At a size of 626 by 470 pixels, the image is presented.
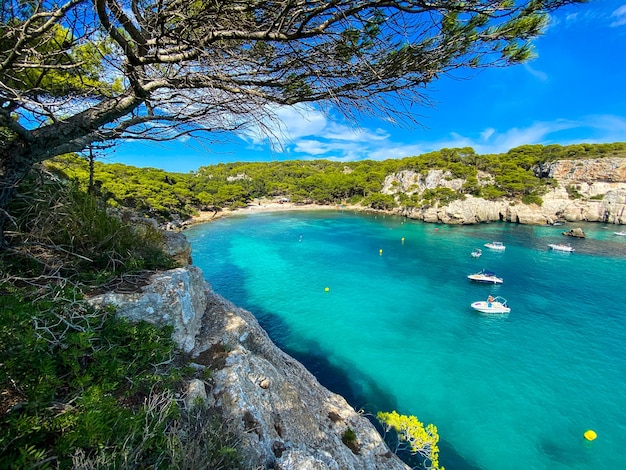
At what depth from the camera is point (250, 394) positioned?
12.2ft

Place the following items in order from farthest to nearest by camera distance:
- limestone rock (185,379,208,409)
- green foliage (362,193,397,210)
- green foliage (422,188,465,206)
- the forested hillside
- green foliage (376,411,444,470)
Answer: green foliage (362,193,397,210)
green foliage (422,188,465,206)
the forested hillside
green foliage (376,411,444,470)
limestone rock (185,379,208,409)

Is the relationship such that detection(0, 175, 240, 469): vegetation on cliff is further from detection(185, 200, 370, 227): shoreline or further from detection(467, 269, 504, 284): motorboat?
detection(185, 200, 370, 227): shoreline

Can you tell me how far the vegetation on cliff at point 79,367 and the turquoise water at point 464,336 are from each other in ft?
27.8

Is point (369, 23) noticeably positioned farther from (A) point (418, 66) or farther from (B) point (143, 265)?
(B) point (143, 265)

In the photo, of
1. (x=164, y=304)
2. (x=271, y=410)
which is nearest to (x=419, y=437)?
(x=271, y=410)

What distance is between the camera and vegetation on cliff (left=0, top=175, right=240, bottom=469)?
1651 millimetres

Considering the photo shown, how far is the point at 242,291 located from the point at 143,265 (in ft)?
49.4

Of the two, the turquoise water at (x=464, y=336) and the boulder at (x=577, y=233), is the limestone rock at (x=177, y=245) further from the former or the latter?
the boulder at (x=577, y=233)

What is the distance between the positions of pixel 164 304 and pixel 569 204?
205ft

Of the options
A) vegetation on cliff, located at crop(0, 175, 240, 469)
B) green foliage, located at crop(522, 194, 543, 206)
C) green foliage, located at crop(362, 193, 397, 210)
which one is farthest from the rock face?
green foliage, located at crop(362, 193, 397, 210)

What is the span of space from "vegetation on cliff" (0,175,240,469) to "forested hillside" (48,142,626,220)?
103ft

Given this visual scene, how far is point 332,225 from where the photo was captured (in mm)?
44094

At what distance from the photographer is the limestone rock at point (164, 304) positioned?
3.14 metres

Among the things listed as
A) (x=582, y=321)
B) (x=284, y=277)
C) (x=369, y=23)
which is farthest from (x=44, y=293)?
(x=582, y=321)
